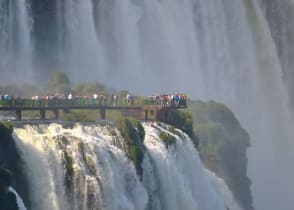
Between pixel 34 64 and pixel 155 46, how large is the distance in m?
19.5

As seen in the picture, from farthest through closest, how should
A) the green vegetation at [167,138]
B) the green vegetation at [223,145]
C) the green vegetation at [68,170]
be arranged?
the green vegetation at [223,145]
the green vegetation at [167,138]
the green vegetation at [68,170]

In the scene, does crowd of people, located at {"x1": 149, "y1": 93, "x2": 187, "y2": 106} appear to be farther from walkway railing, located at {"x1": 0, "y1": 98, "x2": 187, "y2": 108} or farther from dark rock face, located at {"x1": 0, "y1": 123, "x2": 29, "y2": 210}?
dark rock face, located at {"x1": 0, "y1": 123, "x2": 29, "y2": 210}

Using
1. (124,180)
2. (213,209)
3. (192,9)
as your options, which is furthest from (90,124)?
(192,9)

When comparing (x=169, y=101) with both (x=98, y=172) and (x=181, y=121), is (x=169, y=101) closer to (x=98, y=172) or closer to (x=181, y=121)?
(x=181, y=121)

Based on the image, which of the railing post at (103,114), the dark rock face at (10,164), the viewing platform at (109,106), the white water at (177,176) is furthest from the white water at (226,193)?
the dark rock face at (10,164)

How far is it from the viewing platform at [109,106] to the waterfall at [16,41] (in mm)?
15075

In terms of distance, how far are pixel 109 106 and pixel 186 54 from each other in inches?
1704

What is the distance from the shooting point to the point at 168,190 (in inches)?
1897

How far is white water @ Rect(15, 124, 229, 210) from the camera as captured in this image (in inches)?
1542

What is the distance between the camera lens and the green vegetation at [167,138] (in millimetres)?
49688

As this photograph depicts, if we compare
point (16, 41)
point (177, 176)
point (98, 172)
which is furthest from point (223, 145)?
point (98, 172)

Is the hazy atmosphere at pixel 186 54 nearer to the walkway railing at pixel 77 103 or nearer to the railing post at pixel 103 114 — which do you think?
the walkway railing at pixel 77 103

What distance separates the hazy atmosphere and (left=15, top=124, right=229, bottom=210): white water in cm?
2199

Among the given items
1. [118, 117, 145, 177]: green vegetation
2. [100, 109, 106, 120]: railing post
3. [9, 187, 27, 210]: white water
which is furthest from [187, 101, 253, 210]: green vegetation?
[9, 187, 27, 210]: white water
